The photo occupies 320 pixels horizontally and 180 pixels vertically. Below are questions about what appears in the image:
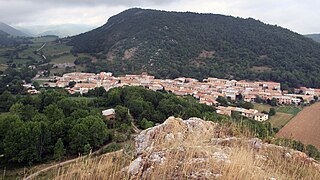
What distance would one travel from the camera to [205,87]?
151 feet

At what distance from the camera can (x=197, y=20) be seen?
258 feet

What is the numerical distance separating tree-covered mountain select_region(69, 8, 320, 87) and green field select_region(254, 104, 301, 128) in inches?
537

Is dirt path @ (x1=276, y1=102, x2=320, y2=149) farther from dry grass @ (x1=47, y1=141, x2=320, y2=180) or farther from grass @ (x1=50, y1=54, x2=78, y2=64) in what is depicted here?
grass @ (x1=50, y1=54, x2=78, y2=64)

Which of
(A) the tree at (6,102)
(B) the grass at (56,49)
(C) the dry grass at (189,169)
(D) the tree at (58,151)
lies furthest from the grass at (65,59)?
(C) the dry grass at (189,169)

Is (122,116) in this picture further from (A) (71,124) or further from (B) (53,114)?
(A) (71,124)

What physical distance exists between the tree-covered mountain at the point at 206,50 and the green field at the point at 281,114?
13.7 metres

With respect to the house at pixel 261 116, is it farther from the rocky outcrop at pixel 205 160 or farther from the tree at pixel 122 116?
the rocky outcrop at pixel 205 160

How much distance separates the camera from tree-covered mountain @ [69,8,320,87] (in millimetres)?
54219

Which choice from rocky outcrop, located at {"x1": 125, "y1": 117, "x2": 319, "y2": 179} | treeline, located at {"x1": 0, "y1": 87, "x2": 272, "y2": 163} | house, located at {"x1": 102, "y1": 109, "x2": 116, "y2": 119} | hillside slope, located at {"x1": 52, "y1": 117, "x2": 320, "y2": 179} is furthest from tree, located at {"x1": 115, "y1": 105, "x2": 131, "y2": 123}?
hillside slope, located at {"x1": 52, "y1": 117, "x2": 320, "y2": 179}

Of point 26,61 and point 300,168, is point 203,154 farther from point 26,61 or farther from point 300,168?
point 26,61

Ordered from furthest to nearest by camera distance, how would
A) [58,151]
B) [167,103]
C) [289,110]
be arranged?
[289,110] → [167,103] → [58,151]

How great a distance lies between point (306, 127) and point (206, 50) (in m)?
39.1

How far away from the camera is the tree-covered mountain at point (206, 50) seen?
54219mm

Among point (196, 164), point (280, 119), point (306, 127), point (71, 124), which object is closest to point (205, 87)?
point (280, 119)
